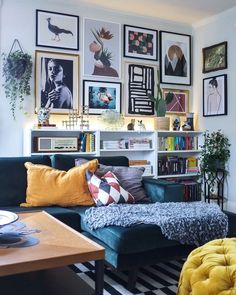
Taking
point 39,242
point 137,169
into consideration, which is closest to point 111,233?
point 39,242

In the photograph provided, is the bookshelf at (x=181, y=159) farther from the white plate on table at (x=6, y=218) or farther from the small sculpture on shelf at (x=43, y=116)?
the white plate on table at (x=6, y=218)

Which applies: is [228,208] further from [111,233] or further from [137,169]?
[111,233]

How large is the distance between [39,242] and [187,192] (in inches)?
132

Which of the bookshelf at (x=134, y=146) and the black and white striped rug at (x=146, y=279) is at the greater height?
the bookshelf at (x=134, y=146)

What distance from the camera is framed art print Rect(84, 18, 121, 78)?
4480mm

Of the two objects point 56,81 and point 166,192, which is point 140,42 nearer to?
point 56,81

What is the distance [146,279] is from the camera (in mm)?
2467

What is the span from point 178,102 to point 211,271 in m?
3.76

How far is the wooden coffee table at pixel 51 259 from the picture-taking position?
1467 mm

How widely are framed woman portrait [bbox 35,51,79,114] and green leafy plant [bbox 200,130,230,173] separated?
1789 mm

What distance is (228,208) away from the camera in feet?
14.9

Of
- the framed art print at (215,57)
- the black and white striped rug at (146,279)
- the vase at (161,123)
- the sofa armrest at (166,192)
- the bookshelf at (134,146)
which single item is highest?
the framed art print at (215,57)

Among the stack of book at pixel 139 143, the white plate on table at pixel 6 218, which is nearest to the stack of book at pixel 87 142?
the stack of book at pixel 139 143

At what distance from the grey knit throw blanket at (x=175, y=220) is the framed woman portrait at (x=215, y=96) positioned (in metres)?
Answer: 2.23
